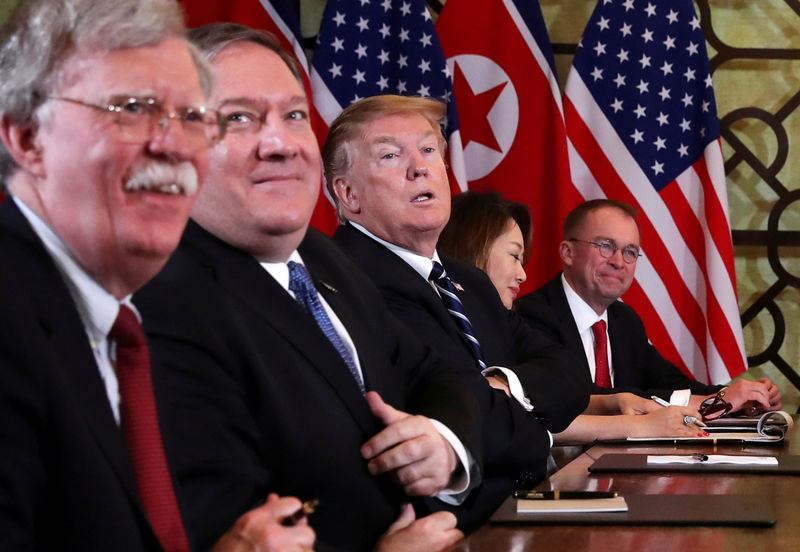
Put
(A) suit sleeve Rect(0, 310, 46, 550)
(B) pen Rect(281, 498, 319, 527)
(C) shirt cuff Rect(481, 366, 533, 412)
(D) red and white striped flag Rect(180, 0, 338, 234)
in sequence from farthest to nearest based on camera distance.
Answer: (D) red and white striped flag Rect(180, 0, 338, 234), (C) shirt cuff Rect(481, 366, 533, 412), (B) pen Rect(281, 498, 319, 527), (A) suit sleeve Rect(0, 310, 46, 550)

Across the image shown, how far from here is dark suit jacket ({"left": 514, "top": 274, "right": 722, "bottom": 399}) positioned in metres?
4.45

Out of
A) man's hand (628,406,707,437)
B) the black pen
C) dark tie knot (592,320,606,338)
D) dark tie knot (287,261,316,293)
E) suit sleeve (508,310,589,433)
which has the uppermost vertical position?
dark tie knot (287,261,316,293)

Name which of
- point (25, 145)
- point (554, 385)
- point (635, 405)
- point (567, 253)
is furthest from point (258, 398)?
point (567, 253)

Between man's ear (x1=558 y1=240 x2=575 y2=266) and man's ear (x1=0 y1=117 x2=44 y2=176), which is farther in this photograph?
man's ear (x1=558 y1=240 x2=575 y2=266)

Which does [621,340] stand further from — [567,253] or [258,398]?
[258,398]

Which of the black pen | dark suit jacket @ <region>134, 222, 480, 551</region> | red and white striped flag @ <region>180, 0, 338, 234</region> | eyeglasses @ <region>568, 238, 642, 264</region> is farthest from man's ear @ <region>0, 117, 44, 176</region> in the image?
red and white striped flag @ <region>180, 0, 338, 234</region>

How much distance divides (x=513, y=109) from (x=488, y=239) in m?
1.83

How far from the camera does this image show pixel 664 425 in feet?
10.5

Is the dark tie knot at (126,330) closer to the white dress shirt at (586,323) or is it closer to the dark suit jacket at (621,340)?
the dark suit jacket at (621,340)

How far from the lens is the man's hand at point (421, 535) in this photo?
183 centimetres

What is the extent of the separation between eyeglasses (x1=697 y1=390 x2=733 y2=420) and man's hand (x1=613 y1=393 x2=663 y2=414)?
0.20m

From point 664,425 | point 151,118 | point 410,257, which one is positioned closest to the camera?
point 151,118

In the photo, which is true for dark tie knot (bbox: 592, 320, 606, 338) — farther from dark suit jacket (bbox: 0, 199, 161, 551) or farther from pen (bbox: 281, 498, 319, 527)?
dark suit jacket (bbox: 0, 199, 161, 551)

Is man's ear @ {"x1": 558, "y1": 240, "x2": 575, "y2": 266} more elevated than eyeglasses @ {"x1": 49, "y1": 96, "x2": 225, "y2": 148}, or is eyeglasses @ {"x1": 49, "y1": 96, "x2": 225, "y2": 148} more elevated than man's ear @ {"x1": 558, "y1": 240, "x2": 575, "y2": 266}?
eyeglasses @ {"x1": 49, "y1": 96, "x2": 225, "y2": 148}
